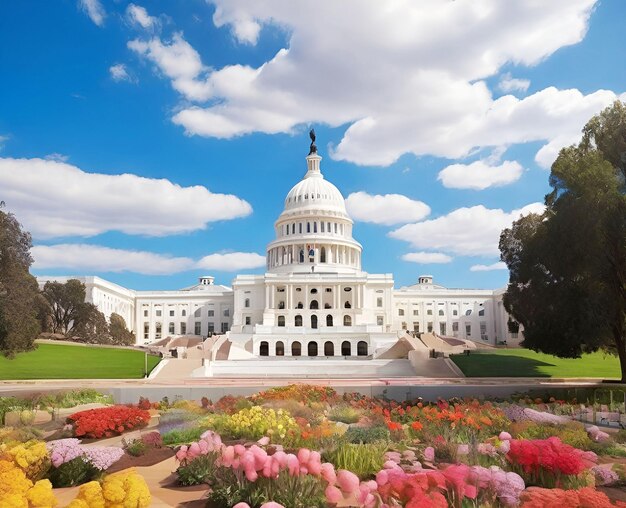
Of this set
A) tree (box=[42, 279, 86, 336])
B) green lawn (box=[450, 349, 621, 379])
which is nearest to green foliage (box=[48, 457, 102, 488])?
green lawn (box=[450, 349, 621, 379])

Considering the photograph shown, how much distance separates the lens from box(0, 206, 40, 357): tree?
39406 millimetres

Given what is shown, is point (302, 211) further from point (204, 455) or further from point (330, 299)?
point (204, 455)

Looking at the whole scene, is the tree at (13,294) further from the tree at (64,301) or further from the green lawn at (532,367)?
the tree at (64,301)

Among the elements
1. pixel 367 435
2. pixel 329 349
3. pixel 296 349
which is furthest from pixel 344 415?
pixel 296 349

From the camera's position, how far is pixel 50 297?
90125mm

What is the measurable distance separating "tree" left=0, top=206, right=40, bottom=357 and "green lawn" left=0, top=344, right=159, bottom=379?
17.2 ft

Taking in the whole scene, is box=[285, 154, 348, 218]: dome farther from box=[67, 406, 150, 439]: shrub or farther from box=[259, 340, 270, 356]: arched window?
box=[67, 406, 150, 439]: shrub

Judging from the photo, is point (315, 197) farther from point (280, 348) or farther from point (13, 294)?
point (13, 294)

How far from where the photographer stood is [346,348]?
87.1m

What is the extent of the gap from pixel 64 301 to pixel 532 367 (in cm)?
6790

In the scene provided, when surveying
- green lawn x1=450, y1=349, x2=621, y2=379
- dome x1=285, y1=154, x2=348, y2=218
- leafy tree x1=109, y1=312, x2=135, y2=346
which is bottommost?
green lawn x1=450, y1=349, x2=621, y2=379

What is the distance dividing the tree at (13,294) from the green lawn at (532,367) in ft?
108

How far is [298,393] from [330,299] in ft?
269

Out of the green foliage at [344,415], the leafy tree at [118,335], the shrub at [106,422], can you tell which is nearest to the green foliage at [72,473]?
the shrub at [106,422]
